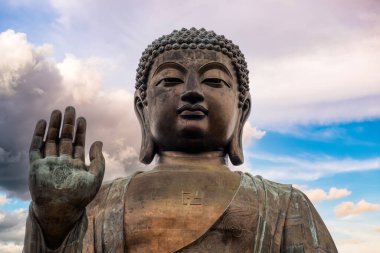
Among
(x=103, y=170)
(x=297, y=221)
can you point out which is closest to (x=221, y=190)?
(x=297, y=221)

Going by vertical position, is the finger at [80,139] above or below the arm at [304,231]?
above

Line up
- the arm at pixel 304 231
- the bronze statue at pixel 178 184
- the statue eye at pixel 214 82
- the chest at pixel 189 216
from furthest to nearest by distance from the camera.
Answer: the statue eye at pixel 214 82 → the arm at pixel 304 231 → the chest at pixel 189 216 → the bronze statue at pixel 178 184

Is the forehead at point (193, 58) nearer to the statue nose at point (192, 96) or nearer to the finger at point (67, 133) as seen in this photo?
the statue nose at point (192, 96)

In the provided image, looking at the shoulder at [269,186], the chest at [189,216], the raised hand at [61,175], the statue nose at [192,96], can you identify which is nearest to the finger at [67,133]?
the raised hand at [61,175]

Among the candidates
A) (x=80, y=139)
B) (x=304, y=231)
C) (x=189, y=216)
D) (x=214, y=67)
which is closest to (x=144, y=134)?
(x=214, y=67)

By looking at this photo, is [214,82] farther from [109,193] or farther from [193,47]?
[109,193]

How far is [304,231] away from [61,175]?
2915mm

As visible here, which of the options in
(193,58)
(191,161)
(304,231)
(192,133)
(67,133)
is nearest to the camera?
(67,133)

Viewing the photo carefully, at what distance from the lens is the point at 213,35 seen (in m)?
8.73

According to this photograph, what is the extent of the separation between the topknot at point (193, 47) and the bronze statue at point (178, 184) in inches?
0.6

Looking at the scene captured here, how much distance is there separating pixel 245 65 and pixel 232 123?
0.95 meters

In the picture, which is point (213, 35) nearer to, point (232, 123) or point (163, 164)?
point (232, 123)

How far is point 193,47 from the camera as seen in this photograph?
333 inches

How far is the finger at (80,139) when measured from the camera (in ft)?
21.7
